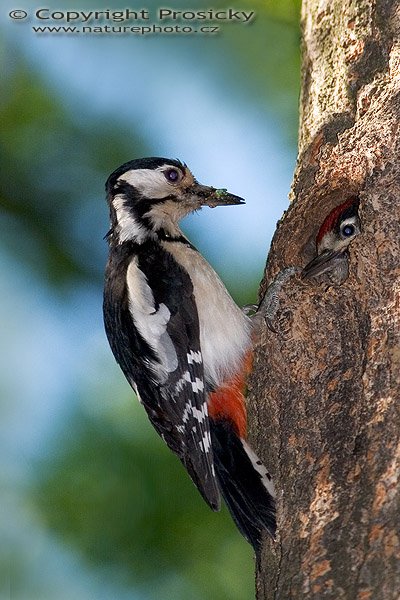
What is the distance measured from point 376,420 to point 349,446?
14 centimetres

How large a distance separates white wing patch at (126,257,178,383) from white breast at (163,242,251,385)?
0.67 ft

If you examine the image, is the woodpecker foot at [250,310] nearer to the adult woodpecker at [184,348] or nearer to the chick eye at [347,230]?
the adult woodpecker at [184,348]

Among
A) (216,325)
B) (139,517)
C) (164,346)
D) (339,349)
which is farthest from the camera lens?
(139,517)

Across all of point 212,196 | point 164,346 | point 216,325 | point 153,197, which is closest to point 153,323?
point 164,346

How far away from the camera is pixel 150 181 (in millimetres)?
4207

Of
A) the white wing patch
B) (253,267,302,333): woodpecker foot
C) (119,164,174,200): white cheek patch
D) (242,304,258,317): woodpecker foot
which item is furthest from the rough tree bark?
(119,164,174,200): white cheek patch

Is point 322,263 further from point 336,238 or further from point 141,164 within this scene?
point 141,164

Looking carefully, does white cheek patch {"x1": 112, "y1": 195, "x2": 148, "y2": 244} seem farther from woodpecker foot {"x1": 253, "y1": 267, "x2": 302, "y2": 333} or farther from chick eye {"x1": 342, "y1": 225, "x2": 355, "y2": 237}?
chick eye {"x1": 342, "y1": 225, "x2": 355, "y2": 237}

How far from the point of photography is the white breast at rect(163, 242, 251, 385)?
12.3 feet

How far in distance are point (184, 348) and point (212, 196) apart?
37.2 inches

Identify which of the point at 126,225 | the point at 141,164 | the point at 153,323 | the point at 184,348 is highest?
the point at 141,164

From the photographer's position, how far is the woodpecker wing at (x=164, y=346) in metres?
3.59

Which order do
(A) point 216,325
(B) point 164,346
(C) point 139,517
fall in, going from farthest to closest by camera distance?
(C) point 139,517 < (A) point 216,325 < (B) point 164,346

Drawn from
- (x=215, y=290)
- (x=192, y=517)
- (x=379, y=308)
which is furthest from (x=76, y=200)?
(x=379, y=308)
